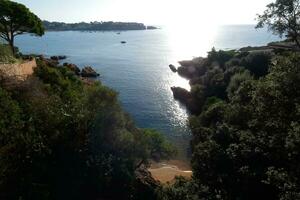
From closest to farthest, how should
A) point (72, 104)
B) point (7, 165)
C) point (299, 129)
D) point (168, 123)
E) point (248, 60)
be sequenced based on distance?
point (299, 129), point (7, 165), point (72, 104), point (168, 123), point (248, 60)

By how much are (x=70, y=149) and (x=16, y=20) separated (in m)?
20.5

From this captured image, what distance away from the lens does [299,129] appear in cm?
1225

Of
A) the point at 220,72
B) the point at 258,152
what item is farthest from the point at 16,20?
the point at 220,72

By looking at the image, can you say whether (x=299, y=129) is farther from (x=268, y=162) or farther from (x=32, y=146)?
(x=32, y=146)

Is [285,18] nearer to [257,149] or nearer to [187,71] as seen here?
[257,149]

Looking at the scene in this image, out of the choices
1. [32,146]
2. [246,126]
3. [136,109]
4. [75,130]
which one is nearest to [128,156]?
[75,130]

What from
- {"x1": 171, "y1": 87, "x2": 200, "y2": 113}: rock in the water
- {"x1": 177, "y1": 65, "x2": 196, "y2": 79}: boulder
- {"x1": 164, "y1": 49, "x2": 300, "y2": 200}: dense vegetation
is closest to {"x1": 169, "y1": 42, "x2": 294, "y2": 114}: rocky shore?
{"x1": 171, "y1": 87, "x2": 200, "y2": 113}: rock in the water

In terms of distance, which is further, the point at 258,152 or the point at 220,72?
the point at 220,72

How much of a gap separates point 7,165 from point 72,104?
559 centimetres

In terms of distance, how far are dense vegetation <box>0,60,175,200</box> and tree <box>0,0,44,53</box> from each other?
13706 millimetres

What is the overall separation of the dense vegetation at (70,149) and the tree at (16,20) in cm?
1371

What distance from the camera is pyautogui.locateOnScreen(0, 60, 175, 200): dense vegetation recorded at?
19422 mm

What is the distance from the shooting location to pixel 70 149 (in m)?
21.7

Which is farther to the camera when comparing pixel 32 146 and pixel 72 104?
pixel 72 104
